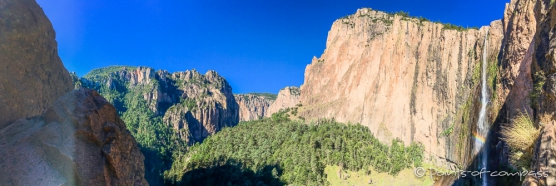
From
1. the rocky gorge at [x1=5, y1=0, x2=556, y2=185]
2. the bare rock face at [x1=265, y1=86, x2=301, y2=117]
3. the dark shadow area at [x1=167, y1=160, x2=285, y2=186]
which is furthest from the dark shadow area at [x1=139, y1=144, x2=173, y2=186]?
the bare rock face at [x1=265, y1=86, x2=301, y2=117]

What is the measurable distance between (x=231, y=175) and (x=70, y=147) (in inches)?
2371

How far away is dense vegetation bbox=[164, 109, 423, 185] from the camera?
68875mm

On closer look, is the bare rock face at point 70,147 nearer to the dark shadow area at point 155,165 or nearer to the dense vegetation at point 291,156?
the dense vegetation at point 291,156

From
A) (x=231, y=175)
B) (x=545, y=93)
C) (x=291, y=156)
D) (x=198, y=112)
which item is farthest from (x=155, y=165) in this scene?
(x=545, y=93)

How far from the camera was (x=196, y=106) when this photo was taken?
17762 cm

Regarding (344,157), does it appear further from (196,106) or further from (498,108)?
(196,106)

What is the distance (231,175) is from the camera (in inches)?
2876

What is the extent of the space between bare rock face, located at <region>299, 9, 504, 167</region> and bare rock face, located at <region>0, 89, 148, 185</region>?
41073 mm

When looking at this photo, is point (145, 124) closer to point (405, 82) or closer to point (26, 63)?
point (405, 82)

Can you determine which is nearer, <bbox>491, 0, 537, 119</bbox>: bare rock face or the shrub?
the shrub

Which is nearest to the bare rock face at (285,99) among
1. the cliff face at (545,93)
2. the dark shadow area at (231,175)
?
the dark shadow area at (231,175)

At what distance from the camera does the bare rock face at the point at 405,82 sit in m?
65.5

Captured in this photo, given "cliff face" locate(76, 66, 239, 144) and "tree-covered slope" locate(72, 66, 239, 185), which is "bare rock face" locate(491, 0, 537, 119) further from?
"cliff face" locate(76, 66, 239, 144)

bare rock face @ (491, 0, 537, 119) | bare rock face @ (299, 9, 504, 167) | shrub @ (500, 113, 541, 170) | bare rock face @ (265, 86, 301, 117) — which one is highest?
bare rock face @ (265, 86, 301, 117)
